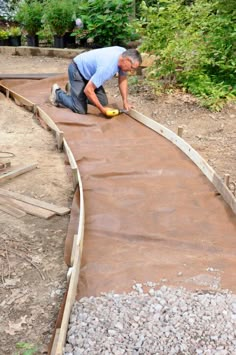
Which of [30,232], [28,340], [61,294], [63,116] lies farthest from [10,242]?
[63,116]

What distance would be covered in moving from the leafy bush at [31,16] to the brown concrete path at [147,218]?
605 centimetres

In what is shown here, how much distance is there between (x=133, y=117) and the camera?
5.82 meters

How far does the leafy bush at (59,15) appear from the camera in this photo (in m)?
9.88

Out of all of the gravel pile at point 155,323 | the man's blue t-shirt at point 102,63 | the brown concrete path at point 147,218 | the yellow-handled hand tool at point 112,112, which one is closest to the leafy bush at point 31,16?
the man's blue t-shirt at point 102,63

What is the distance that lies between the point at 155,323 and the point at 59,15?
8718 mm

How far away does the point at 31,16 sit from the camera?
10414 millimetres

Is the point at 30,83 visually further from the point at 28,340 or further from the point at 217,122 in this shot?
the point at 28,340

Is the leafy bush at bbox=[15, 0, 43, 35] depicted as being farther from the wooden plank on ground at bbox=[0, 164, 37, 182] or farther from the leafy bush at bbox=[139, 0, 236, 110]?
the wooden plank on ground at bbox=[0, 164, 37, 182]

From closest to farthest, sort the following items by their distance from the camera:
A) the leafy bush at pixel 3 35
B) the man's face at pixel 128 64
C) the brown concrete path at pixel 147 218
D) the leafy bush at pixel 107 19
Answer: the brown concrete path at pixel 147 218 → the man's face at pixel 128 64 → the leafy bush at pixel 107 19 → the leafy bush at pixel 3 35

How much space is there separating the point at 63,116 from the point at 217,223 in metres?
3.03

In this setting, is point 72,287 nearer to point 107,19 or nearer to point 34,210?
point 34,210

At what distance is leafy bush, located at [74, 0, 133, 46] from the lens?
9.27 metres

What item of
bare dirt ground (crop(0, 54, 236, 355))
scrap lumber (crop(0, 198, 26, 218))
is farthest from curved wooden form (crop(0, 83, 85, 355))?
scrap lumber (crop(0, 198, 26, 218))

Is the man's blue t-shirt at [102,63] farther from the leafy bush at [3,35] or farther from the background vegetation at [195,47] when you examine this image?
the leafy bush at [3,35]
